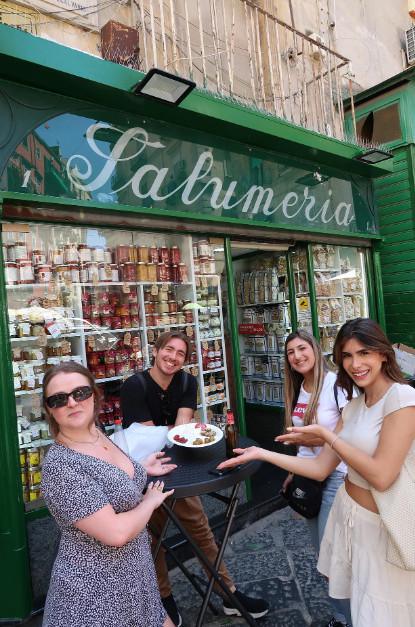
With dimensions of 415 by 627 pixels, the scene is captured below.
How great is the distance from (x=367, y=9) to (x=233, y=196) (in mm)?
6266

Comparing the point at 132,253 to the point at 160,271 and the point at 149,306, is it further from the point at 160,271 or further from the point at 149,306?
the point at 149,306

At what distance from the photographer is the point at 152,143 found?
416 centimetres

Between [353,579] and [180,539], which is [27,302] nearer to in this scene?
[180,539]

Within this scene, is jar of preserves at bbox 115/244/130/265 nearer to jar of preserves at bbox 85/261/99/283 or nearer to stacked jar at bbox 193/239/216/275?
jar of preserves at bbox 85/261/99/283

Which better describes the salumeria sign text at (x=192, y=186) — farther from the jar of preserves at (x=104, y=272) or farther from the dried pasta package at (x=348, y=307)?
the dried pasta package at (x=348, y=307)

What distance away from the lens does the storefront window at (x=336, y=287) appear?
6.37m

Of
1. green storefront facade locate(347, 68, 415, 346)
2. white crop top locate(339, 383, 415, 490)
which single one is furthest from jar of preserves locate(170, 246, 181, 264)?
green storefront facade locate(347, 68, 415, 346)

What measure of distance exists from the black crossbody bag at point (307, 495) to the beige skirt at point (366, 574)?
581 millimetres

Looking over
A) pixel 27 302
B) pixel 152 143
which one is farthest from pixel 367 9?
pixel 27 302

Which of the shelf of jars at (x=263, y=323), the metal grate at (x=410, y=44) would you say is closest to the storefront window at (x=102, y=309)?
the shelf of jars at (x=263, y=323)

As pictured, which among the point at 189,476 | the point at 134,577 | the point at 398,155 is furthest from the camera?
the point at 398,155

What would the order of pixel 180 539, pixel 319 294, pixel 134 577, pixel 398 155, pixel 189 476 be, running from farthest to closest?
pixel 398 155 → pixel 319 294 → pixel 180 539 → pixel 189 476 → pixel 134 577

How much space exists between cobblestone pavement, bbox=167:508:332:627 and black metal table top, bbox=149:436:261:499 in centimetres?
129

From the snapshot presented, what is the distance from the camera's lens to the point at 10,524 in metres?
3.11
